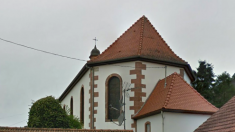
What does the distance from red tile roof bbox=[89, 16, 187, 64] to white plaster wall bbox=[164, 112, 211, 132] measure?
193 inches

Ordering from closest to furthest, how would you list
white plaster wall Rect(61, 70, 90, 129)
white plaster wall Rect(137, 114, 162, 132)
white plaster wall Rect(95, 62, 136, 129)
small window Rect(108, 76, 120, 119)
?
white plaster wall Rect(137, 114, 162, 132), white plaster wall Rect(95, 62, 136, 129), small window Rect(108, 76, 120, 119), white plaster wall Rect(61, 70, 90, 129)

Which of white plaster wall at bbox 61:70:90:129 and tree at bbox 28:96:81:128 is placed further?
white plaster wall at bbox 61:70:90:129

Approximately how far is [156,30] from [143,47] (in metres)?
2.44

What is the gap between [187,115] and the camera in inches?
795

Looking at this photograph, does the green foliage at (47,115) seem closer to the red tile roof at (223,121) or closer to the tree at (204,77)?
the red tile roof at (223,121)

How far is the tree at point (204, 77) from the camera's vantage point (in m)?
45.3

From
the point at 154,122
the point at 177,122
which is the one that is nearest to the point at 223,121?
the point at 177,122

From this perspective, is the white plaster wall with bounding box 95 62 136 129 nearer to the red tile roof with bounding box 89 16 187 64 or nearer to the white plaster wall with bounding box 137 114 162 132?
the red tile roof with bounding box 89 16 187 64

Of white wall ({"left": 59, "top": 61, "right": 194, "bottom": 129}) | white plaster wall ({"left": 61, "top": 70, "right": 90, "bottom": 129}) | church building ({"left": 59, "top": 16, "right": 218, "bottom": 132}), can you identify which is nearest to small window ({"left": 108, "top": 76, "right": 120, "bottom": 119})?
church building ({"left": 59, "top": 16, "right": 218, "bottom": 132})

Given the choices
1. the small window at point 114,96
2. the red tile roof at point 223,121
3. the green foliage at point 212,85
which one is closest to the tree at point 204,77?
the green foliage at point 212,85

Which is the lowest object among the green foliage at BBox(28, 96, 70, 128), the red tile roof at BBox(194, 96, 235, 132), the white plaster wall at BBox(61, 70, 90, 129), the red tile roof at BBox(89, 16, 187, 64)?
the red tile roof at BBox(194, 96, 235, 132)

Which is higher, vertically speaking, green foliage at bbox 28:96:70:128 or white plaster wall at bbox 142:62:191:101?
white plaster wall at bbox 142:62:191:101

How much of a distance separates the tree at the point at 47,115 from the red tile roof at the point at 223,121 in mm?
9663

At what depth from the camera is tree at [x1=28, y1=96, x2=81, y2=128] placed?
78.6 ft
